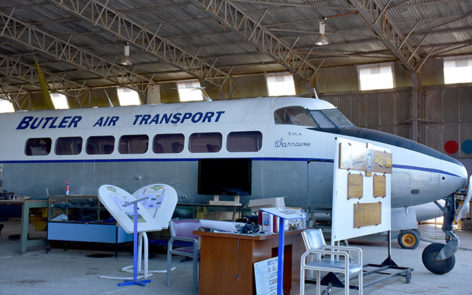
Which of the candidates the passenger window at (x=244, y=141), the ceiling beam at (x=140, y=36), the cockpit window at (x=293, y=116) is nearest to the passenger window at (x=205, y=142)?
the passenger window at (x=244, y=141)

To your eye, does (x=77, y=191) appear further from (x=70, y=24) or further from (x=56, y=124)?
(x=70, y=24)

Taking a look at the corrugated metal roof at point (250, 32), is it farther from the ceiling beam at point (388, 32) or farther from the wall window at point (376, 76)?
the wall window at point (376, 76)

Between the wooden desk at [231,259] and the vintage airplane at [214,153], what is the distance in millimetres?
3797

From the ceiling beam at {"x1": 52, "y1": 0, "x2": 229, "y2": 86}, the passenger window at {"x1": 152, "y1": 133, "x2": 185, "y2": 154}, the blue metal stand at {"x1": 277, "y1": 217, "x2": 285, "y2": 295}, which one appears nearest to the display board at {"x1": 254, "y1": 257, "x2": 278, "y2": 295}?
the blue metal stand at {"x1": 277, "y1": 217, "x2": 285, "y2": 295}

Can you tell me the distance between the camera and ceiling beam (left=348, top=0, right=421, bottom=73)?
1691 centimetres

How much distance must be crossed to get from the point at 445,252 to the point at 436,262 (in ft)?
0.96

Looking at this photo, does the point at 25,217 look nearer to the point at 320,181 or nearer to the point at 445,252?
the point at 320,181

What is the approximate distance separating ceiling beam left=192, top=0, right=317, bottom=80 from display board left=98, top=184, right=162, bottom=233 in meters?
9.86

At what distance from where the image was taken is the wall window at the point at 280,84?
2633 centimetres

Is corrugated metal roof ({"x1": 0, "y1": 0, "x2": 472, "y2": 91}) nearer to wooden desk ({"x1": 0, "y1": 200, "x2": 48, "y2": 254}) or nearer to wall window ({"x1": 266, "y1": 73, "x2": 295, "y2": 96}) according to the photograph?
wall window ({"x1": 266, "y1": 73, "x2": 295, "y2": 96})

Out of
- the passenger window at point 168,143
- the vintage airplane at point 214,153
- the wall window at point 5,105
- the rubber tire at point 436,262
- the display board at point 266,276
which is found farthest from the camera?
the wall window at point 5,105

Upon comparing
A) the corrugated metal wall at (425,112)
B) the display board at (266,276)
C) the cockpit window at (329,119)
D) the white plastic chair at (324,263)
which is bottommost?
the display board at (266,276)

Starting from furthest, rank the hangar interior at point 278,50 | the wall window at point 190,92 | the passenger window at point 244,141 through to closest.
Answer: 1. the wall window at point 190,92
2. the hangar interior at point 278,50
3. the passenger window at point 244,141

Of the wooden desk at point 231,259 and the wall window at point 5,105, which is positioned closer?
the wooden desk at point 231,259
